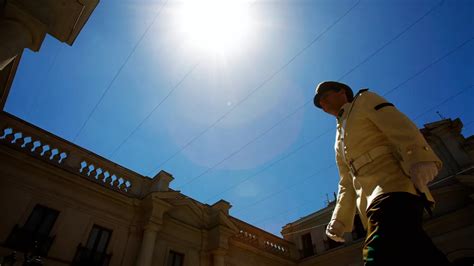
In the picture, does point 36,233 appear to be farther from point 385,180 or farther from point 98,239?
point 385,180

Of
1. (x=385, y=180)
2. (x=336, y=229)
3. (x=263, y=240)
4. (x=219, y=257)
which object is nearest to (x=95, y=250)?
(x=219, y=257)

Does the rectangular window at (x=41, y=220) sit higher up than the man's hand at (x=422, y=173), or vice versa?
the rectangular window at (x=41, y=220)

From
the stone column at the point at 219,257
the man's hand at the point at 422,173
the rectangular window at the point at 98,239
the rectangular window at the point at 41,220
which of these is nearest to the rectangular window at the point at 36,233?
the rectangular window at the point at 41,220

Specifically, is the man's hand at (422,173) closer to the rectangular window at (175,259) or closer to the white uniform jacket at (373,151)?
the white uniform jacket at (373,151)

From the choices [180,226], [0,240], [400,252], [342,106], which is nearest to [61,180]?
[0,240]

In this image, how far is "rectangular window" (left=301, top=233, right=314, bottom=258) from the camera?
1673cm

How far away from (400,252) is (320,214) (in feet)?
55.7

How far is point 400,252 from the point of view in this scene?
64.9 inches

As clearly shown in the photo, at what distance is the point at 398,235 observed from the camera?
5.70 ft

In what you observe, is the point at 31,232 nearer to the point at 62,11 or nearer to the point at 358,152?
the point at 62,11

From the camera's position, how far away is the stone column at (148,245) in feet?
32.7

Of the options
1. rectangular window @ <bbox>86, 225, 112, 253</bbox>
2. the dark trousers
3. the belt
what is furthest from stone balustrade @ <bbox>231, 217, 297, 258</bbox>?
the dark trousers

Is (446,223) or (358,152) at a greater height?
(446,223)

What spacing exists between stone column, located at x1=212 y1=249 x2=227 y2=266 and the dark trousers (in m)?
11.4
